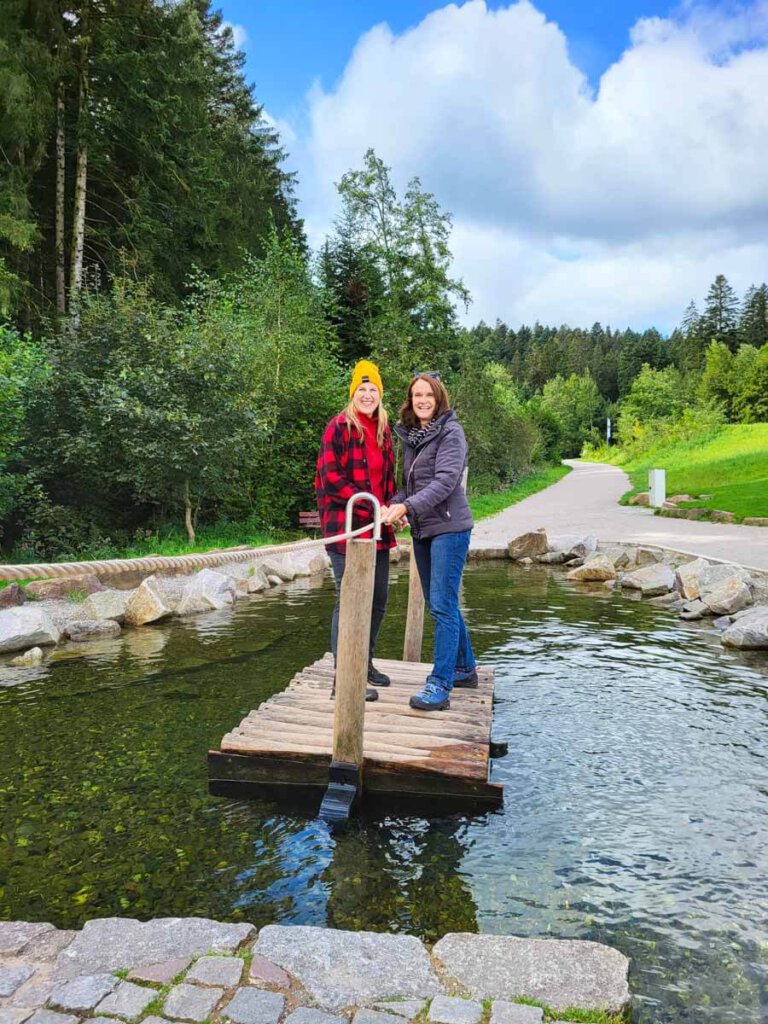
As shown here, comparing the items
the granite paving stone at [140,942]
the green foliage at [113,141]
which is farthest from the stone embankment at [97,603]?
the green foliage at [113,141]

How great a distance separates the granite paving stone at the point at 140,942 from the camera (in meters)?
2.33

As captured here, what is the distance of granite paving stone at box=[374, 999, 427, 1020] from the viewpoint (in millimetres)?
2094

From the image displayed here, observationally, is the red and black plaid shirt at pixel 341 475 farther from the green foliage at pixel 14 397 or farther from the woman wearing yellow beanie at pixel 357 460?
the green foliage at pixel 14 397

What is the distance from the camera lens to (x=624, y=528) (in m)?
15.5

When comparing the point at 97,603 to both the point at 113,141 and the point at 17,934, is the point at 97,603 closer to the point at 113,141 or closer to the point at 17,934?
the point at 17,934

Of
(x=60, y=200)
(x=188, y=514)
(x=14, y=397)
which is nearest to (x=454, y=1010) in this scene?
(x=14, y=397)

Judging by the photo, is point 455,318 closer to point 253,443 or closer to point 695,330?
point 253,443

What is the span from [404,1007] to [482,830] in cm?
154

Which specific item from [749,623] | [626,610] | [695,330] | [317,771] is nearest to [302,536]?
[626,610]

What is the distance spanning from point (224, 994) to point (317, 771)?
1733mm

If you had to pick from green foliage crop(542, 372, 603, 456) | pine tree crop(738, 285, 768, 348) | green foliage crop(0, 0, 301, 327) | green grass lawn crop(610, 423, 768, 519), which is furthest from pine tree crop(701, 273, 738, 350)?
green foliage crop(0, 0, 301, 327)

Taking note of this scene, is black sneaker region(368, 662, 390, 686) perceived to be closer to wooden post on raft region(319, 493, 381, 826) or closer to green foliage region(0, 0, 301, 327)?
wooden post on raft region(319, 493, 381, 826)

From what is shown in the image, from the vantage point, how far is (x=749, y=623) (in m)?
7.03

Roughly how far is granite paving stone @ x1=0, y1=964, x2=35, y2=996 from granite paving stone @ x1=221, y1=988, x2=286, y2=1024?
2.20 feet
